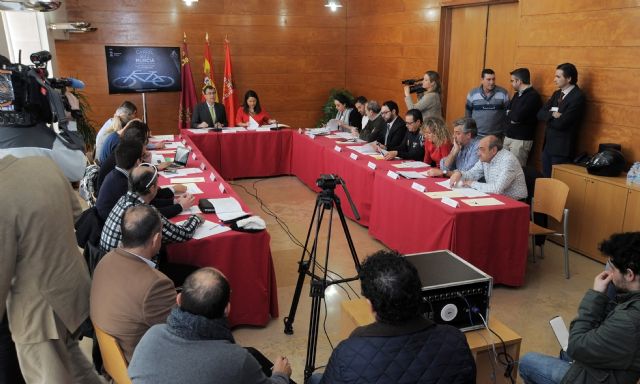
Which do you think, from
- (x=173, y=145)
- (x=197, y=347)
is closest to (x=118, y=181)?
(x=197, y=347)

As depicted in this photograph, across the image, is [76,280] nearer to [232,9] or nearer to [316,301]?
[316,301]

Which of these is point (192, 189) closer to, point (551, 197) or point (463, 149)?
point (463, 149)

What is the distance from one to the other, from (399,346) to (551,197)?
2.93 meters

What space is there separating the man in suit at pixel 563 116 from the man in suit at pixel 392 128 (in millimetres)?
1354

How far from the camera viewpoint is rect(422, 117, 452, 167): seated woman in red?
462cm

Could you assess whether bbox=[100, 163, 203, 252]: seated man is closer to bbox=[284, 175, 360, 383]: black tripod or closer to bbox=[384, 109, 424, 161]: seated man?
bbox=[284, 175, 360, 383]: black tripod

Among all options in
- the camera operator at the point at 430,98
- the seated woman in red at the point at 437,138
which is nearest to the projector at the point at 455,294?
the seated woman in red at the point at 437,138

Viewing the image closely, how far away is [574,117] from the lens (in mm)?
4613

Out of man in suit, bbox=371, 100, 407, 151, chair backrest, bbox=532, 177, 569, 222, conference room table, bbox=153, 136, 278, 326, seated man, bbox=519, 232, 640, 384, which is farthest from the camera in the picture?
man in suit, bbox=371, 100, 407, 151

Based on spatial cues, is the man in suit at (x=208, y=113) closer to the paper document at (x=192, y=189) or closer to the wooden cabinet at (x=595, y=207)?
the paper document at (x=192, y=189)

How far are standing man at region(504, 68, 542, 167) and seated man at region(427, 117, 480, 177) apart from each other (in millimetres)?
1176

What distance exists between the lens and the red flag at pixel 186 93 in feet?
25.7

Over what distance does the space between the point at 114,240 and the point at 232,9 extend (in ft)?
20.8

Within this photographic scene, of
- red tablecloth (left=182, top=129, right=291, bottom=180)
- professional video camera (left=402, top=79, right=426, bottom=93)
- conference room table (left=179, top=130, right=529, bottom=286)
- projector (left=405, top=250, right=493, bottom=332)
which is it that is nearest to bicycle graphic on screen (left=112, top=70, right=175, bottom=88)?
red tablecloth (left=182, top=129, right=291, bottom=180)
